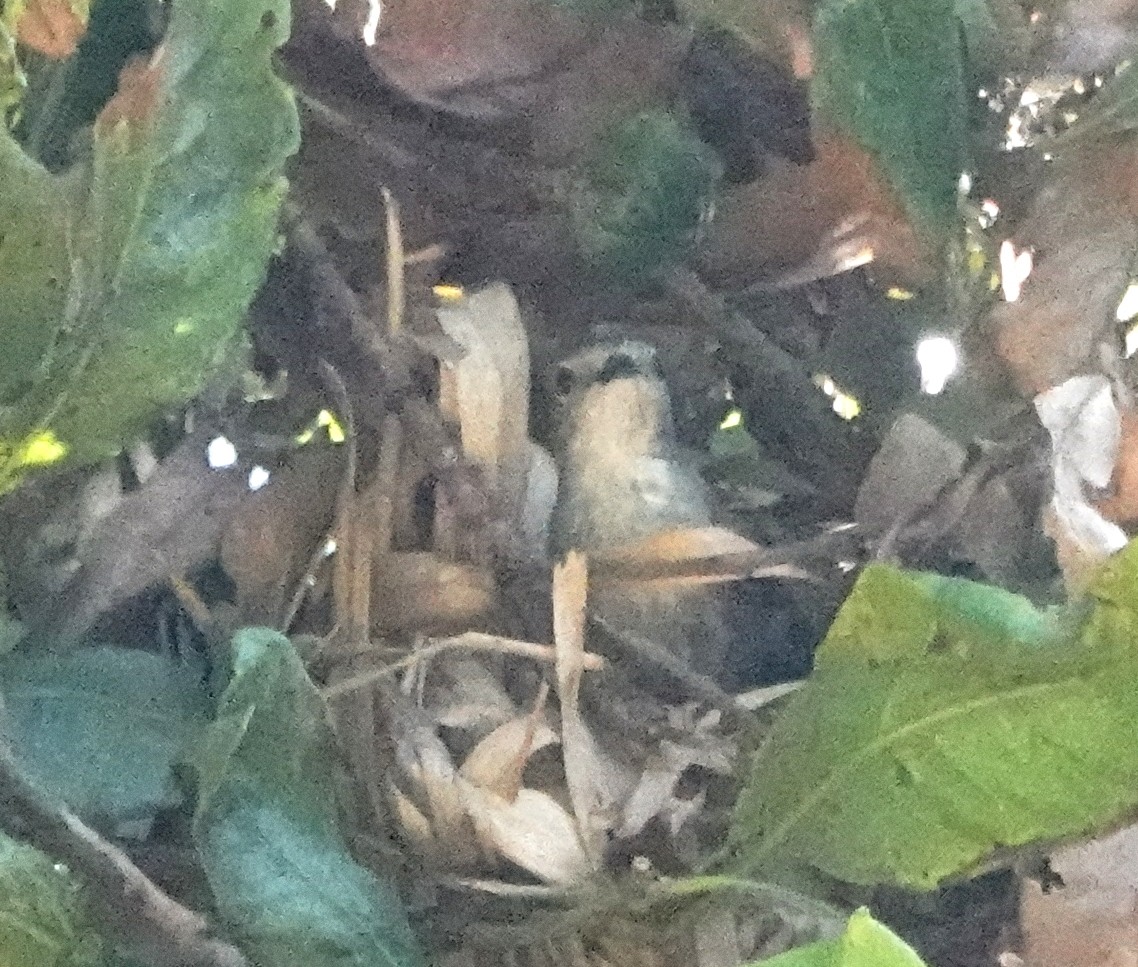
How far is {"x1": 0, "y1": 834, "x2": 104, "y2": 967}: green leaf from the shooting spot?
42cm

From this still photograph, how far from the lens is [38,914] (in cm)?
43

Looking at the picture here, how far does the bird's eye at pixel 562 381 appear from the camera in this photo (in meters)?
0.65

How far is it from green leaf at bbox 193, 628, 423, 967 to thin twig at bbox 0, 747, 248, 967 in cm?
1

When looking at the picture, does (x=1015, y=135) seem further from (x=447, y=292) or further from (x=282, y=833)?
(x=282, y=833)

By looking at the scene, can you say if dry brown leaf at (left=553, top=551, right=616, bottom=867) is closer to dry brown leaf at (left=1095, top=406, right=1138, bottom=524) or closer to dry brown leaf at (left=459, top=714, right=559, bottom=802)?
dry brown leaf at (left=459, top=714, right=559, bottom=802)

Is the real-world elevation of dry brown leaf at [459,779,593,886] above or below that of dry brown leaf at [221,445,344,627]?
below

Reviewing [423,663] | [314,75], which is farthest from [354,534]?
[314,75]

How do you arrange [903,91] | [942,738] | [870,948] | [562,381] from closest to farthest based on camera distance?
[870,948]
[942,738]
[903,91]
[562,381]

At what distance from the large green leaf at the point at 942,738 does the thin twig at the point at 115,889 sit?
0.16m

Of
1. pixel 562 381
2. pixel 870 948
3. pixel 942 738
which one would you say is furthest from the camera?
pixel 562 381

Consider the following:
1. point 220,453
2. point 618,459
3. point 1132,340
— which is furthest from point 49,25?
point 1132,340

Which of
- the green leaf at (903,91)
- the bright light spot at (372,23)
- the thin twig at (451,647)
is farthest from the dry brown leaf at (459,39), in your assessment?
the thin twig at (451,647)

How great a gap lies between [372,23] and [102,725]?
278mm

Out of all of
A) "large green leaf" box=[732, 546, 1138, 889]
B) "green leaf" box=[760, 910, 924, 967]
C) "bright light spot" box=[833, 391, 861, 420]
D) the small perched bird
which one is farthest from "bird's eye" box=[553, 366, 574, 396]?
"green leaf" box=[760, 910, 924, 967]
